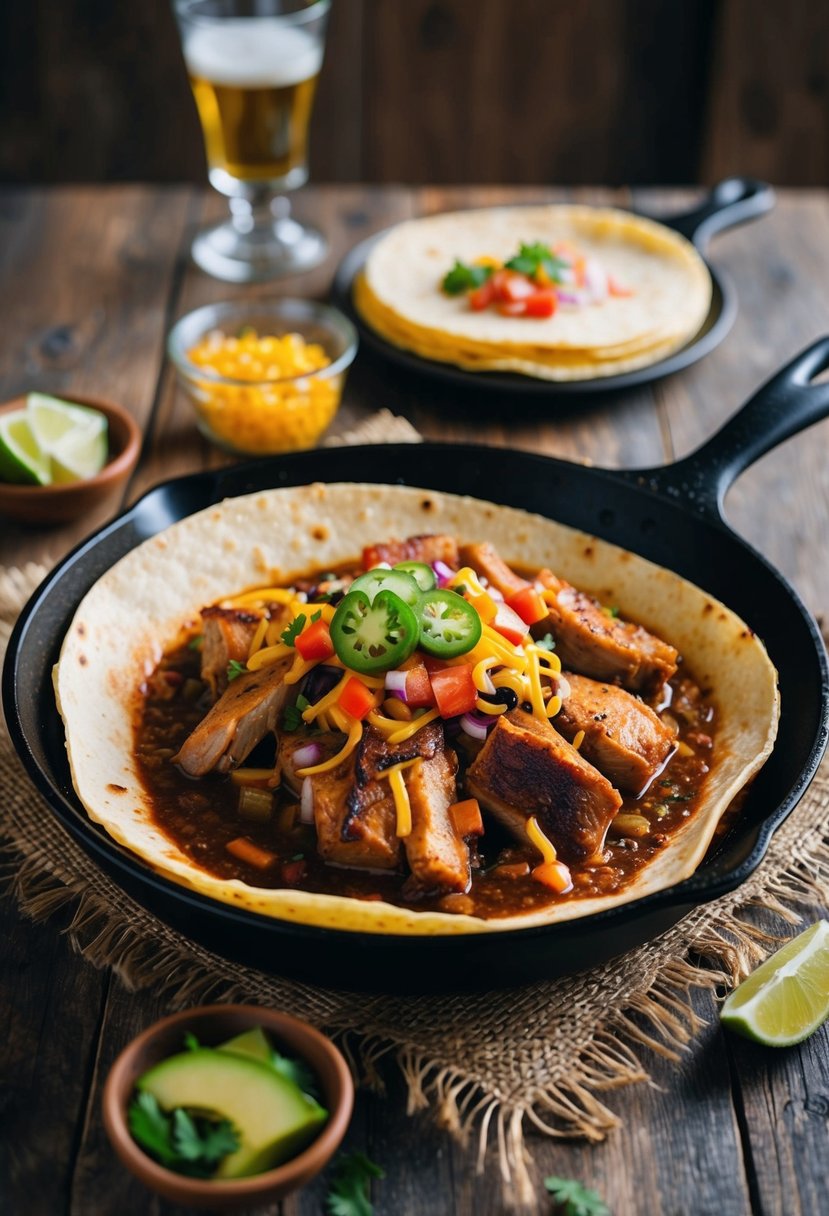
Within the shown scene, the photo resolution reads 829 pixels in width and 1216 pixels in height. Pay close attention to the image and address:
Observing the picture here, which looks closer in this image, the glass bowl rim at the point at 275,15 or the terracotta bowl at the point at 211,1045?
the terracotta bowl at the point at 211,1045

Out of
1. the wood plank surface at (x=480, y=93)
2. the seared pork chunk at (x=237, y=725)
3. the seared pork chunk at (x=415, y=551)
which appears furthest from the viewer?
the wood plank surface at (x=480, y=93)

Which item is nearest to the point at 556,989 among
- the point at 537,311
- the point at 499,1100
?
the point at 499,1100

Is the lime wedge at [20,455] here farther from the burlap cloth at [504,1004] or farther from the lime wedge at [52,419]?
the burlap cloth at [504,1004]

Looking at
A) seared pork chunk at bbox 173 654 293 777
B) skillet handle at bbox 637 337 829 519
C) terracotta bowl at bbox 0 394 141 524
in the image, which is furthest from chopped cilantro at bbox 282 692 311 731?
terracotta bowl at bbox 0 394 141 524

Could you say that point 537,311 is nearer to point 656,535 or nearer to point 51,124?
point 656,535

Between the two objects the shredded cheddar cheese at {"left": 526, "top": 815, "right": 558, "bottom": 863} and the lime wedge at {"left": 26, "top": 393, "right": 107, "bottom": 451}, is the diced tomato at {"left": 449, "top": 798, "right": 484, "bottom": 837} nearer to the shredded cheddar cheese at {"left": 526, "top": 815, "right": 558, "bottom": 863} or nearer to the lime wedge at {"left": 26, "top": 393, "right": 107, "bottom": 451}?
the shredded cheddar cheese at {"left": 526, "top": 815, "right": 558, "bottom": 863}

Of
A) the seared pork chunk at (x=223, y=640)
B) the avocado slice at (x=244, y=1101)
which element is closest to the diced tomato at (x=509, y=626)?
the seared pork chunk at (x=223, y=640)
